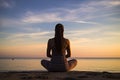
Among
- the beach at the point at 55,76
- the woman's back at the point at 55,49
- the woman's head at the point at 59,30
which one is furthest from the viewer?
the woman's back at the point at 55,49

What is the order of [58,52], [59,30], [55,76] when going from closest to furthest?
[55,76]
[59,30]
[58,52]

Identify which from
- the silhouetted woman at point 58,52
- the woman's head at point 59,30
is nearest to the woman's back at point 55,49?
the silhouetted woman at point 58,52

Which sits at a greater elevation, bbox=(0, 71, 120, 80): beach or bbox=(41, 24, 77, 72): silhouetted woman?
bbox=(41, 24, 77, 72): silhouetted woman

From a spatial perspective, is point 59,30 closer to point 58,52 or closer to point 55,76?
point 58,52

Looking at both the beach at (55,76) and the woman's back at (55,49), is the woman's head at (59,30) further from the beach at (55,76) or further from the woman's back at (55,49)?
the beach at (55,76)

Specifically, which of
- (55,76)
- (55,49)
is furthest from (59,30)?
(55,76)

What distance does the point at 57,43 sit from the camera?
10383 mm

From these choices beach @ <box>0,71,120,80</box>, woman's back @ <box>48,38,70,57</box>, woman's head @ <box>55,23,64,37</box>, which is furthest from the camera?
woman's back @ <box>48,38,70,57</box>

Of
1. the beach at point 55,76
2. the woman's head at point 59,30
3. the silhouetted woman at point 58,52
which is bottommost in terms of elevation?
the beach at point 55,76

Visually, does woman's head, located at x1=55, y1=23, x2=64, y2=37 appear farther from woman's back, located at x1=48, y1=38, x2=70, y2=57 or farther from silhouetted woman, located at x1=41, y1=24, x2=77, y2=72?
woman's back, located at x1=48, y1=38, x2=70, y2=57

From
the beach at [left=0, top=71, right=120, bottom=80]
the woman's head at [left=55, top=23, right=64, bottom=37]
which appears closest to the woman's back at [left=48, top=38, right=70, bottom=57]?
the woman's head at [left=55, top=23, right=64, bottom=37]

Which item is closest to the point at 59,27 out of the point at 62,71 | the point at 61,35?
the point at 61,35

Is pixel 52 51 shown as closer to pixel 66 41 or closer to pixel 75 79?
Result: pixel 66 41

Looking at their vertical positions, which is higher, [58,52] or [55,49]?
[55,49]
